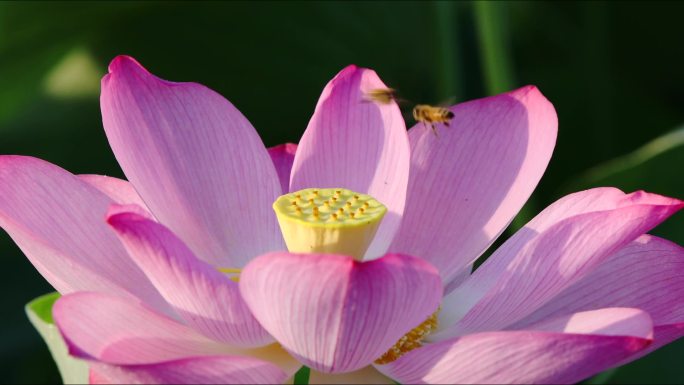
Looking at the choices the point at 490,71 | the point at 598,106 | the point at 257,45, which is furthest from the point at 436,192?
the point at 598,106

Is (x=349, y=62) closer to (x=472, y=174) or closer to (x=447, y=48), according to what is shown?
(x=447, y=48)

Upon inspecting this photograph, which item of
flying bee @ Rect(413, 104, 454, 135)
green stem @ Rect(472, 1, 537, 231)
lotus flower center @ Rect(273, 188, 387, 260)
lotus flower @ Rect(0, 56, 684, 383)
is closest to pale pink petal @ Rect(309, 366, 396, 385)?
lotus flower @ Rect(0, 56, 684, 383)

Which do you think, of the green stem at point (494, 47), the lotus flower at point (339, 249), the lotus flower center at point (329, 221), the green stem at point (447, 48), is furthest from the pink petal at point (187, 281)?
the green stem at point (447, 48)

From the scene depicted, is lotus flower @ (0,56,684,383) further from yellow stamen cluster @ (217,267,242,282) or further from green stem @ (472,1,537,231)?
green stem @ (472,1,537,231)

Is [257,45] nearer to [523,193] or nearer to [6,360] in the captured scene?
[6,360]

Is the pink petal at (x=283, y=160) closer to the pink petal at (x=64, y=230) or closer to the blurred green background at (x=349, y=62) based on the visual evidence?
the pink petal at (x=64, y=230)

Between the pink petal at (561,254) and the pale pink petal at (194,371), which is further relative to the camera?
the pink petal at (561,254)
